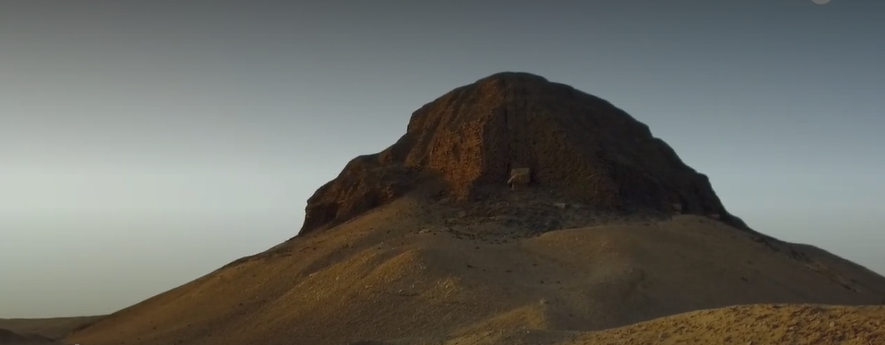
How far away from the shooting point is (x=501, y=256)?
21.0 meters

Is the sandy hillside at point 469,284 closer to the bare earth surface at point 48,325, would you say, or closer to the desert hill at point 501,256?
the desert hill at point 501,256

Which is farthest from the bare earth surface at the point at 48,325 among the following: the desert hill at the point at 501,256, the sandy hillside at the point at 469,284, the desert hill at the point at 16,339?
the sandy hillside at the point at 469,284

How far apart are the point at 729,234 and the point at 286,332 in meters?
14.8

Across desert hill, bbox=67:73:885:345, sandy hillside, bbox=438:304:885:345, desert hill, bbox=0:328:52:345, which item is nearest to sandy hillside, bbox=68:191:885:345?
desert hill, bbox=67:73:885:345

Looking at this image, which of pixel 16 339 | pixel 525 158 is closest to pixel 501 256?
pixel 525 158

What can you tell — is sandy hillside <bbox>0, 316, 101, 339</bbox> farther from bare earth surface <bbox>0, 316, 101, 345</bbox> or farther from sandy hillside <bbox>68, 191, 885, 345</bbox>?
sandy hillside <bbox>68, 191, 885, 345</bbox>

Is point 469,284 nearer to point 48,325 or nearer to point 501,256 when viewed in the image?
point 501,256

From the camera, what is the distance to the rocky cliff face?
26938 millimetres

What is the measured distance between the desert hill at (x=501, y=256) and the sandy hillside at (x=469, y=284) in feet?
0.21

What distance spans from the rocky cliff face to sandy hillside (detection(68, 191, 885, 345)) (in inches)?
86.5

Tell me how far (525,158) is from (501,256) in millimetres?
7788

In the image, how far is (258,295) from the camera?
2200cm

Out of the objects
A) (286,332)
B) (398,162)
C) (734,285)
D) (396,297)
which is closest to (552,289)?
(396,297)

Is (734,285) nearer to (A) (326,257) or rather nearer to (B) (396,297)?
(B) (396,297)
